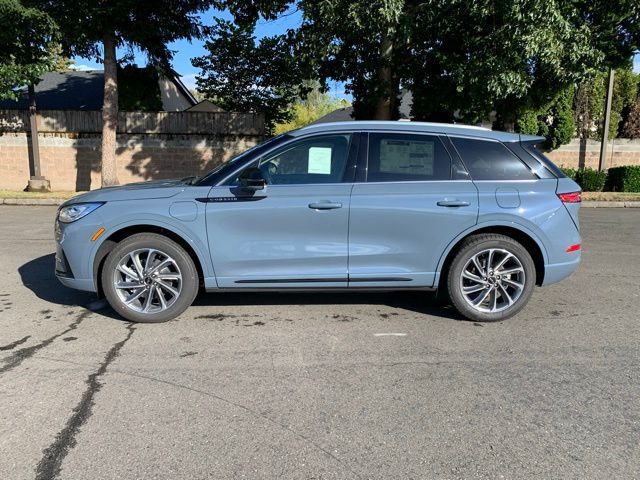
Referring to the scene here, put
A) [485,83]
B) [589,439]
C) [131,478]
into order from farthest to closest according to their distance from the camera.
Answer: [485,83] < [589,439] < [131,478]

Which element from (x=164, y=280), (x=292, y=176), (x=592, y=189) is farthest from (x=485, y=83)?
(x=164, y=280)

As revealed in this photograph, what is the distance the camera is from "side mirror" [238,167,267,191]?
4.47 metres

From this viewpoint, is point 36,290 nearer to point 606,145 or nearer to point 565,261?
point 565,261

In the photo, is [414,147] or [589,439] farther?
[414,147]

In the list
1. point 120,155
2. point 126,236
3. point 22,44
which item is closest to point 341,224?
point 126,236

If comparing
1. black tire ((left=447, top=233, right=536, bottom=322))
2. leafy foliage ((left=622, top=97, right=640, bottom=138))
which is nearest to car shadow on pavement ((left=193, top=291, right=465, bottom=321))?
black tire ((left=447, top=233, right=536, bottom=322))

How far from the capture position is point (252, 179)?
446 centimetres

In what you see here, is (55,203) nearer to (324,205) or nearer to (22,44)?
(22,44)

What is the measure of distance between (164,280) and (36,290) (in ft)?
7.02

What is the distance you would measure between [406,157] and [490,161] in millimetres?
803

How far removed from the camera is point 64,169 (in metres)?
17.8

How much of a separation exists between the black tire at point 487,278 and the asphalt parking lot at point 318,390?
0.13 meters

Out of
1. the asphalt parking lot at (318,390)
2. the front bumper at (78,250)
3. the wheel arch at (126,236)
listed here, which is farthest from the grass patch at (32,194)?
the wheel arch at (126,236)

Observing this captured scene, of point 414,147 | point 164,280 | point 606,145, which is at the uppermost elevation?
point 606,145
